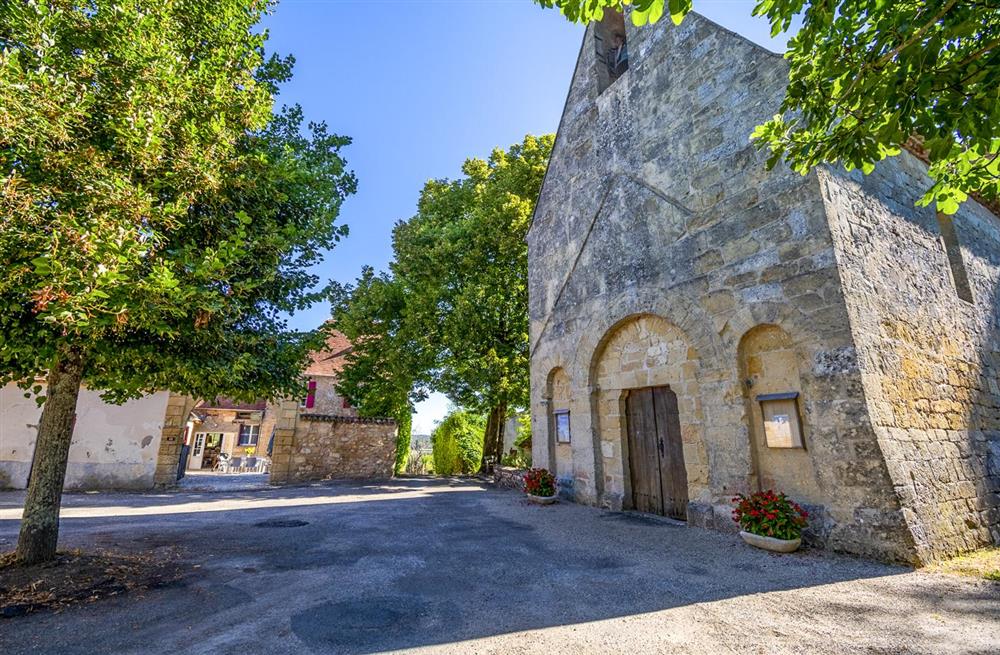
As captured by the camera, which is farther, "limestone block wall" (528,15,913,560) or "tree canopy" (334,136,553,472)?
"tree canopy" (334,136,553,472)

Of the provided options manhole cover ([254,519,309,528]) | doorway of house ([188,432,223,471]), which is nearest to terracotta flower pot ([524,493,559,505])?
manhole cover ([254,519,309,528])

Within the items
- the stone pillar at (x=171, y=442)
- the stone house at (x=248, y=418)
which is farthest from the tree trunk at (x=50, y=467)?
the stone house at (x=248, y=418)

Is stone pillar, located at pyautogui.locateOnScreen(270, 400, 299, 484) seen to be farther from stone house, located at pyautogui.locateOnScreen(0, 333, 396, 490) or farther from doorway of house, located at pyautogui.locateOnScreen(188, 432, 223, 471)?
doorway of house, located at pyautogui.locateOnScreen(188, 432, 223, 471)

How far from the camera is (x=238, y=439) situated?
31.5 meters

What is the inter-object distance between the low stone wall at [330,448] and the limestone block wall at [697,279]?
8338 mm

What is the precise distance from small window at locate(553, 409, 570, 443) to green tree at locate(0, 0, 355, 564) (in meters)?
6.12

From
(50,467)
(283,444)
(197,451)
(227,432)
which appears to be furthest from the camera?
(227,432)

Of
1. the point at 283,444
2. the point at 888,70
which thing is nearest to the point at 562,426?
the point at 888,70

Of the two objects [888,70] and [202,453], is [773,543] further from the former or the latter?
[202,453]

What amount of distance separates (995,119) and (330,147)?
770cm

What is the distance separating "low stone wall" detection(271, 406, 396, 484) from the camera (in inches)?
605

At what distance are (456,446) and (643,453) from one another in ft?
39.3

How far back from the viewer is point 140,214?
4172 mm

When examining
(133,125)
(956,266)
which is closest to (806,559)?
(956,266)
